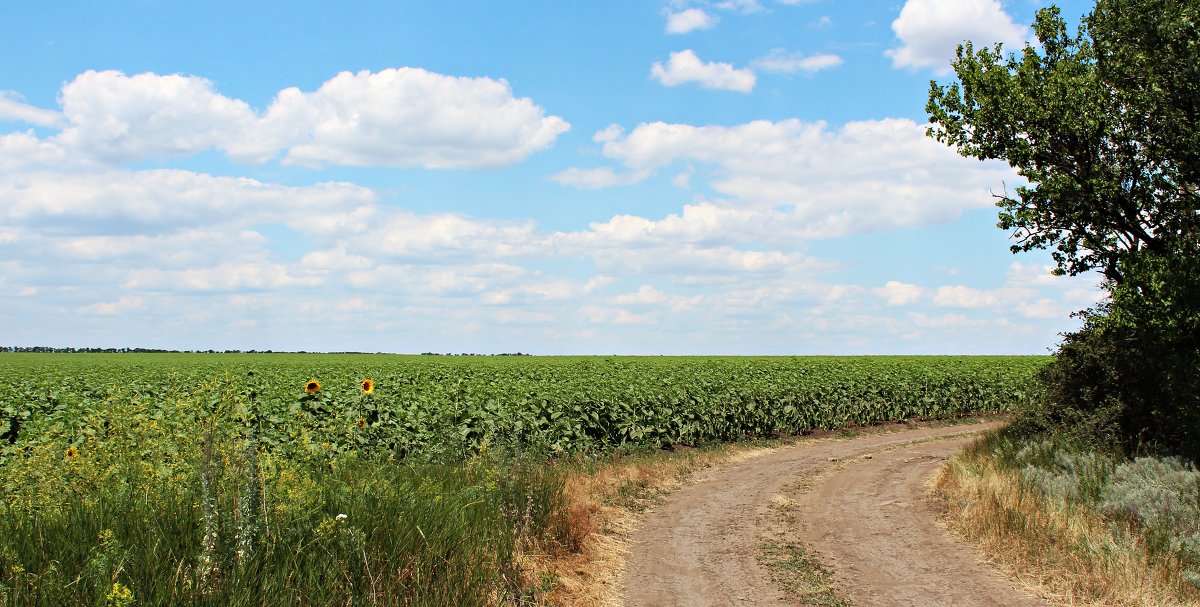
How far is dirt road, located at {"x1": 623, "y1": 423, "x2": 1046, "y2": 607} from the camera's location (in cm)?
912

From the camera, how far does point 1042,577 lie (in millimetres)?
9445

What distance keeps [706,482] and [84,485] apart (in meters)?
11.6

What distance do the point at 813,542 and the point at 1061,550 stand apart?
3.04 metres

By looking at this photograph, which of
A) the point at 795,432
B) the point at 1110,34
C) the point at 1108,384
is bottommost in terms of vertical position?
the point at 795,432

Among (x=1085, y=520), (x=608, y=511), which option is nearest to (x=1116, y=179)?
(x=1085, y=520)

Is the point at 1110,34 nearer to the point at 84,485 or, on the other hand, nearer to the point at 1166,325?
the point at 1166,325

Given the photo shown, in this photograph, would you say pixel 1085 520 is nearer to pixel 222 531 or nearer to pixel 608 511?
pixel 608 511

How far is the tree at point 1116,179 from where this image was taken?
13891 millimetres

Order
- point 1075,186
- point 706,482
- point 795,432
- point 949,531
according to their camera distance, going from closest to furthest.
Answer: point 949,531, point 1075,186, point 706,482, point 795,432

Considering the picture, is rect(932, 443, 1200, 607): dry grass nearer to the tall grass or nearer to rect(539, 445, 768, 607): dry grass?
rect(539, 445, 768, 607): dry grass

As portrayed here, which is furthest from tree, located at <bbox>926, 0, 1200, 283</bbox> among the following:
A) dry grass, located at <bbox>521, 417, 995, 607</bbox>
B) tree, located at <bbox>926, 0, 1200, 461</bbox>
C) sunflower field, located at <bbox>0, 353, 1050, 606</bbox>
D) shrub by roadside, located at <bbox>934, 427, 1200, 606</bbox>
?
sunflower field, located at <bbox>0, 353, 1050, 606</bbox>

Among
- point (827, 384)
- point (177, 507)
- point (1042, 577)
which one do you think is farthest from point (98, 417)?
point (827, 384)

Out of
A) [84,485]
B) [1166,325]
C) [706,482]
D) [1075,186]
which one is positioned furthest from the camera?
[706,482]

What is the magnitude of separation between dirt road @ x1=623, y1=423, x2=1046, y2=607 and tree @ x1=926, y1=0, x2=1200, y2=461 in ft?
13.4
